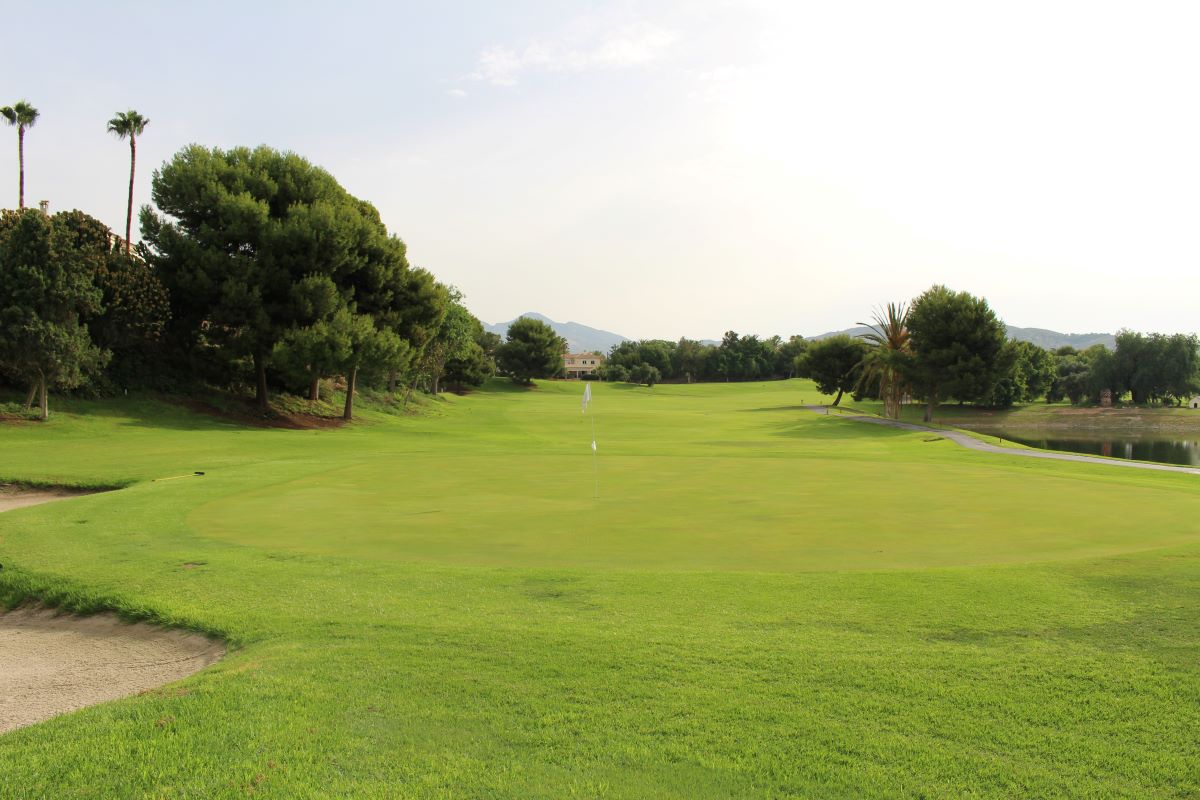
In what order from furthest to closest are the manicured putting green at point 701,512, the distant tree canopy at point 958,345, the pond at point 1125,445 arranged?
the distant tree canopy at point 958,345
the pond at point 1125,445
the manicured putting green at point 701,512

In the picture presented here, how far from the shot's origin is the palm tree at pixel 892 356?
5775cm

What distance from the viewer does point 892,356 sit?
57.8m

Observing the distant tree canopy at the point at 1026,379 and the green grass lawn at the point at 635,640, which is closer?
the green grass lawn at the point at 635,640

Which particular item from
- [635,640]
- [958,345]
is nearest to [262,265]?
[635,640]

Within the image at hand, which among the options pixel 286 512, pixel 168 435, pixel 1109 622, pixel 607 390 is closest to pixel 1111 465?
pixel 1109 622

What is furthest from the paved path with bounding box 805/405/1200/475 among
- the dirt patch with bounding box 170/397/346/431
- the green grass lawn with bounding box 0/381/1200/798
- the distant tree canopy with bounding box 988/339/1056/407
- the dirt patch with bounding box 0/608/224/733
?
the dirt patch with bounding box 170/397/346/431

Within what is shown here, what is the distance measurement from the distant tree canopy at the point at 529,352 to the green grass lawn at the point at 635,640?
298 ft

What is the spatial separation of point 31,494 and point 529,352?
8993cm

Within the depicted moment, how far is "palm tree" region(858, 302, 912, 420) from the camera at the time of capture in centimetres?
5775

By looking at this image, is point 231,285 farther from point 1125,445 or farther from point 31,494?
point 1125,445

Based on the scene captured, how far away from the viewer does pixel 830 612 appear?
298 inches

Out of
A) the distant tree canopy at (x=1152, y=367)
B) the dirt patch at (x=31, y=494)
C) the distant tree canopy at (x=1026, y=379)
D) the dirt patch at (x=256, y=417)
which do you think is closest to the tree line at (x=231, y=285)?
the dirt patch at (x=256, y=417)

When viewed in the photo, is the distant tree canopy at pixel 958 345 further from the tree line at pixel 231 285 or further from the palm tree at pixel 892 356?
the tree line at pixel 231 285

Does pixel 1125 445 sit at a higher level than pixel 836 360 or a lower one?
lower
